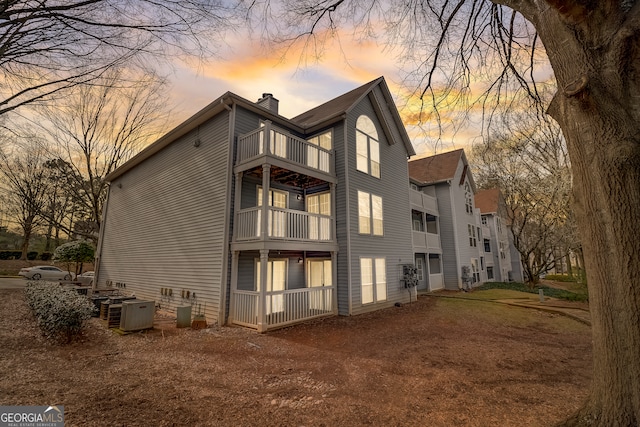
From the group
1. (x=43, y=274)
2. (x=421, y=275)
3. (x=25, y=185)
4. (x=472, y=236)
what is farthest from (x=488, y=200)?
(x=25, y=185)

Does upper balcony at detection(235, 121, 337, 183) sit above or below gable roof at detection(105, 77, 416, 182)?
below

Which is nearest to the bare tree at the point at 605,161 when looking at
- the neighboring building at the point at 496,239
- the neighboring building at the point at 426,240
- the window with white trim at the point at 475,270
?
the neighboring building at the point at 426,240

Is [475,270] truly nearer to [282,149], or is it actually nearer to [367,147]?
[367,147]

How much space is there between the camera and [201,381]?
198 inches

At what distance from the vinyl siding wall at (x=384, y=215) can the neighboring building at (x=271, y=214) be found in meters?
0.06

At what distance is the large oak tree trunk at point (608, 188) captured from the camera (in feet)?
8.21

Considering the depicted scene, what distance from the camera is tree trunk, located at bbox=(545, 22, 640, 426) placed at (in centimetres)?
249

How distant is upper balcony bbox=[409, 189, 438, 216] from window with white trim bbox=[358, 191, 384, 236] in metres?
4.84

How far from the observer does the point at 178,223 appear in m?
12.2

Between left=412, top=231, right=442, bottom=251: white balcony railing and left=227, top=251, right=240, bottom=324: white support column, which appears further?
left=412, top=231, right=442, bottom=251: white balcony railing

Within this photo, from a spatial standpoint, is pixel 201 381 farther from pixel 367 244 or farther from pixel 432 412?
pixel 367 244

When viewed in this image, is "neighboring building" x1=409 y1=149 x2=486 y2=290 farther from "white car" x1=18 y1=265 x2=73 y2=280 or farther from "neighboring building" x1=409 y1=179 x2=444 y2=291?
"white car" x1=18 y1=265 x2=73 y2=280

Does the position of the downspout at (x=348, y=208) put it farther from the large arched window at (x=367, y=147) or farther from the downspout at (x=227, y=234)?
the downspout at (x=227, y=234)

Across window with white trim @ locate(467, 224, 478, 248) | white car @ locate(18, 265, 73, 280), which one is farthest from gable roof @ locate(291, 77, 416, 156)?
white car @ locate(18, 265, 73, 280)
